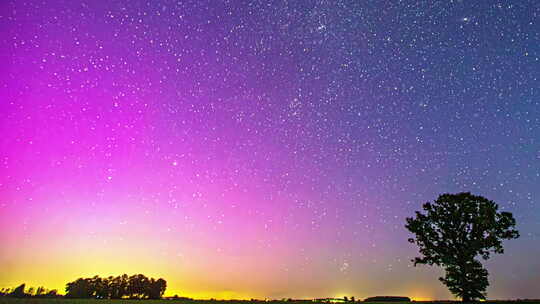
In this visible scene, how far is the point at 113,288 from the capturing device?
10688 cm

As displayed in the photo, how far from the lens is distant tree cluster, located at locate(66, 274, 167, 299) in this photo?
105 m

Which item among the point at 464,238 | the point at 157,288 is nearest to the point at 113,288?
the point at 157,288

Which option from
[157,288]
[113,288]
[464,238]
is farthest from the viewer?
[157,288]

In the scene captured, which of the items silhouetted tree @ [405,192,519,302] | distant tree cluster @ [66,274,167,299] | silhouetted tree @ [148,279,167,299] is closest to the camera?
silhouetted tree @ [405,192,519,302]

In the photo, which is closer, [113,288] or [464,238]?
[464,238]

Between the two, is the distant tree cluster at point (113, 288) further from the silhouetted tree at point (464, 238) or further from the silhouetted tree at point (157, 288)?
the silhouetted tree at point (464, 238)

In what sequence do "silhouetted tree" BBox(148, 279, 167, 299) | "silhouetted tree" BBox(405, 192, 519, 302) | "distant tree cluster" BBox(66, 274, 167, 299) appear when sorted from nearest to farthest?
"silhouetted tree" BBox(405, 192, 519, 302) < "distant tree cluster" BBox(66, 274, 167, 299) < "silhouetted tree" BBox(148, 279, 167, 299)

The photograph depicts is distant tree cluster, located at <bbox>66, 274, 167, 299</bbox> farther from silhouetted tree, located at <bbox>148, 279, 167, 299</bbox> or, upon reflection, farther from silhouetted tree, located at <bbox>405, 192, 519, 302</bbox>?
silhouetted tree, located at <bbox>405, 192, 519, 302</bbox>

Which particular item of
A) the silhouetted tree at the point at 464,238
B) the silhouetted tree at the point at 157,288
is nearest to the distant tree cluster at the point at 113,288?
the silhouetted tree at the point at 157,288

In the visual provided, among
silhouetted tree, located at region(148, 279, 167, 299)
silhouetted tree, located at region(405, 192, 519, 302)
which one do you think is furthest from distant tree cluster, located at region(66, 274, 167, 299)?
silhouetted tree, located at region(405, 192, 519, 302)

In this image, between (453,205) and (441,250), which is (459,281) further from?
(453,205)

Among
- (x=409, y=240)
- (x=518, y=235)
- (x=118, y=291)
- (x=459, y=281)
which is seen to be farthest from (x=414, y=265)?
(x=118, y=291)

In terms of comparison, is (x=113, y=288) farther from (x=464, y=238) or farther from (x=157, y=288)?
(x=464, y=238)

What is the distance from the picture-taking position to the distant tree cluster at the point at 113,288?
345 feet
